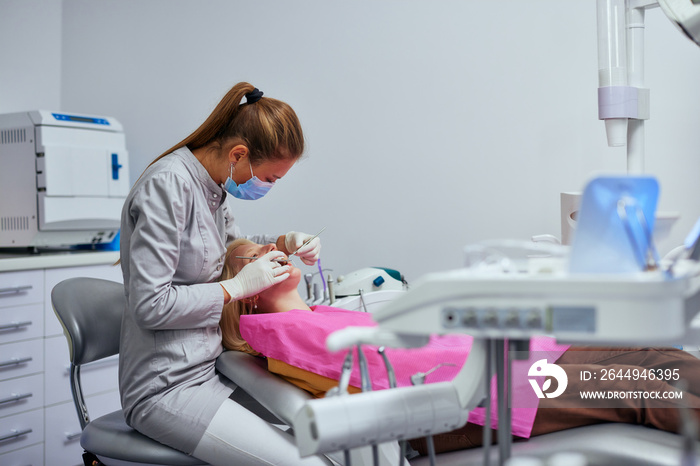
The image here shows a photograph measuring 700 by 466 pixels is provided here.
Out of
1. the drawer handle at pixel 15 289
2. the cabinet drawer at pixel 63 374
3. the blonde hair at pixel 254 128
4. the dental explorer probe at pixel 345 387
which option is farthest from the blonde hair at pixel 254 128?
the cabinet drawer at pixel 63 374

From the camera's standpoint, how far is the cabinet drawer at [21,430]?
2109mm

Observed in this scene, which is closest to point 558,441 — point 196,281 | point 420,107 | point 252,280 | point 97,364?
point 252,280

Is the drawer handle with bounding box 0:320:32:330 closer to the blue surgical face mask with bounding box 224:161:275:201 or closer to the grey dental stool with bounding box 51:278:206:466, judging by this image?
the grey dental stool with bounding box 51:278:206:466

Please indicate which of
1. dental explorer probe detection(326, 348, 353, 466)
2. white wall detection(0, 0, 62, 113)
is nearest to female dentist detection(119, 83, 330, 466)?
dental explorer probe detection(326, 348, 353, 466)

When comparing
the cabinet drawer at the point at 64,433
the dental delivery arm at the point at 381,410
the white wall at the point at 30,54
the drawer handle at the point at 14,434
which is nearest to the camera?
the dental delivery arm at the point at 381,410

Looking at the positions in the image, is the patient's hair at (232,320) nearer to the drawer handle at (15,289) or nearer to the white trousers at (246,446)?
the white trousers at (246,446)

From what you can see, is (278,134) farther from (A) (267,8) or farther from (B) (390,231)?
(A) (267,8)

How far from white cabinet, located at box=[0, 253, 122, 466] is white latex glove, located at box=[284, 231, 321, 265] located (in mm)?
1133

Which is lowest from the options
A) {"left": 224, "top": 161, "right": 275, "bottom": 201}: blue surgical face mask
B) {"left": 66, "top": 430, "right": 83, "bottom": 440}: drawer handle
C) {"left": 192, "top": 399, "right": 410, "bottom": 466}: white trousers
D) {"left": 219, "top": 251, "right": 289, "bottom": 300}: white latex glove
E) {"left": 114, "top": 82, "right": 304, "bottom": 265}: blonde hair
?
{"left": 66, "top": 430, "right": 83, "bottom": 440}: drawer handle

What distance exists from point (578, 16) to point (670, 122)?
433 millimetres

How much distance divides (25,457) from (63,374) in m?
0.30

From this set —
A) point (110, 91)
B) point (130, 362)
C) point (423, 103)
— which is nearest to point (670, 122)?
point (423, 103)

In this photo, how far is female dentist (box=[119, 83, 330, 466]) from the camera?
119 cm

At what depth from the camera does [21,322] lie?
2.18 meters
